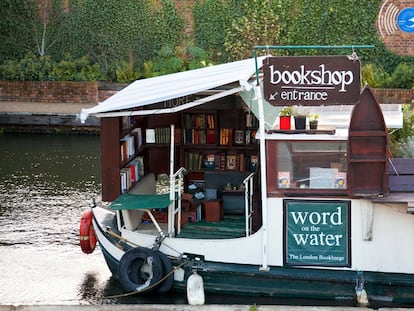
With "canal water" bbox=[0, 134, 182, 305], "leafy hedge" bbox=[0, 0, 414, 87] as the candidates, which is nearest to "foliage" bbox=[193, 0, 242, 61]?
"leafy hedge" bbox=[0, 0, 414, 87]

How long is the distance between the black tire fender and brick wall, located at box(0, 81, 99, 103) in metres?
13.3

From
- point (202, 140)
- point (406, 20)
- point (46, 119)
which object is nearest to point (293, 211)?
point (202, 140)

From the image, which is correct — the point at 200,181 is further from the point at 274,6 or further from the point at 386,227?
the point at 274,6

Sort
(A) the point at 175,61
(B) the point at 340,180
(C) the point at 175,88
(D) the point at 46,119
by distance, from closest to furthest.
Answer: (B) the point at 340,180 → (C) the point at 175,88 → (D) the point at 46,119 → (A) the point at 175,61

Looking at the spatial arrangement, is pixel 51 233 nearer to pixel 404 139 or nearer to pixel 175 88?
pixel 175 88

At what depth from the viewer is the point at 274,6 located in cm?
2480

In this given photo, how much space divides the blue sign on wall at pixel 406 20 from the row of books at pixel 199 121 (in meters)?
12.3

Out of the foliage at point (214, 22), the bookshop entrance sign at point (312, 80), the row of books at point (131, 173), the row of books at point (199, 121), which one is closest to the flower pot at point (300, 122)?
the bookshop entrance sign at point (312, 80)

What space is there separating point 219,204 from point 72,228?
2.93m

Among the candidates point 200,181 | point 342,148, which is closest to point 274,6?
point 200,181

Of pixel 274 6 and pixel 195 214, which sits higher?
pixel 274 6

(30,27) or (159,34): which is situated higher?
(30,27)

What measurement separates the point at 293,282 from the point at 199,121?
385cm

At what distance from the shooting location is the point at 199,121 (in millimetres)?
13695
